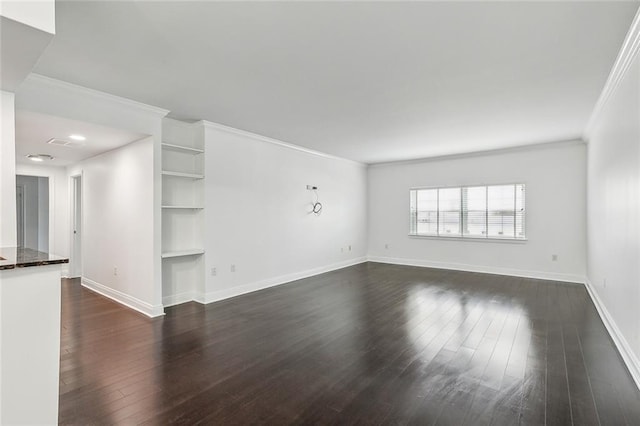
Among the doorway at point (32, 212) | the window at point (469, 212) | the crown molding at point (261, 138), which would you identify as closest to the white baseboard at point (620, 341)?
the window at point (469, 212)

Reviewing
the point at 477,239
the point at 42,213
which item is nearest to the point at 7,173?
the point at 42,213

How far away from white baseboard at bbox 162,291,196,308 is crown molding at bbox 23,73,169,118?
2.45 metres

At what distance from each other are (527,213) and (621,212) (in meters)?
3.40

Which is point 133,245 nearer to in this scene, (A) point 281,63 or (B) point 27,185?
(A) point 281,63

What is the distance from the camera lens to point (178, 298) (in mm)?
4371

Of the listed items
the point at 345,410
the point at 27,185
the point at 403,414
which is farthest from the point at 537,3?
the point at 27,185

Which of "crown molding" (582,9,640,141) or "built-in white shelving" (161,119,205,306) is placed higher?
"crown molding" (582,9,640,141)

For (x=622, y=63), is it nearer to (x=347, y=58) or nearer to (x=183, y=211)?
(x=347, y=58)

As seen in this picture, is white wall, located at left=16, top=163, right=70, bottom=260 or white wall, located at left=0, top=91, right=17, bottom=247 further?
white wall, located at left=16, top=163, right=70, bottom=260

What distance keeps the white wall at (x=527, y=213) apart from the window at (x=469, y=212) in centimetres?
15

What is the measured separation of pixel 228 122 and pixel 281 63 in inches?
79.0

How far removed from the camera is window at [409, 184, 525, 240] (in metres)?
6.23

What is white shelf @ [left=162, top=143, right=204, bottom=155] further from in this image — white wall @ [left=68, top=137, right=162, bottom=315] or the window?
the window

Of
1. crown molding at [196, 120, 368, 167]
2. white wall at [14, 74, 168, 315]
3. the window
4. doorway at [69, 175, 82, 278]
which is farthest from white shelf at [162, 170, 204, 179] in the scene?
the window
